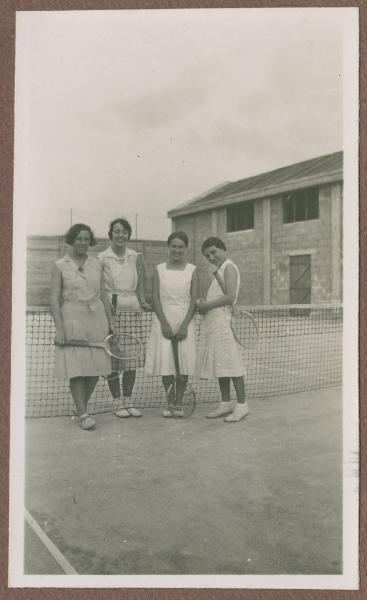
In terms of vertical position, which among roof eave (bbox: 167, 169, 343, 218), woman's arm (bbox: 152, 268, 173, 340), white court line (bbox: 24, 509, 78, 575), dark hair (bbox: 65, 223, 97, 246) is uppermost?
roof eave (bbox: 167, 169, 343, 218)

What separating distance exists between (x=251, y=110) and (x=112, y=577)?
242 centimetres

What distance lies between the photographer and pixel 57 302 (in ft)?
9.55

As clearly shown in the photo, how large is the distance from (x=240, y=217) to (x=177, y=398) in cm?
679

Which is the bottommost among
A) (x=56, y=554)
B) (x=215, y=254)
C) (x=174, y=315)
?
(x=56, y=554)

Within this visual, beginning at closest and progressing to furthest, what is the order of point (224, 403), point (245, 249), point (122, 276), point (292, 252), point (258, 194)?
point (122, 276) → point (224, 403) → point (258, 194) → point (292, 252) → point (245, 249)

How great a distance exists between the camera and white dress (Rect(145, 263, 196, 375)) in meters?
3.23

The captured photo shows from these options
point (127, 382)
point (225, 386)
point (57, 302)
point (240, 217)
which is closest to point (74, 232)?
point (57, 302)

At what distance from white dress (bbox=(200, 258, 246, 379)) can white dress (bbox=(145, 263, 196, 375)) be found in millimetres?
129

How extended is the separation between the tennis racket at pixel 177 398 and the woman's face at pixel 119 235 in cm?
73

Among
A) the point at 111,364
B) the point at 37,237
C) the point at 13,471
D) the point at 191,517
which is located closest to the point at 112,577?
the point at 191,517

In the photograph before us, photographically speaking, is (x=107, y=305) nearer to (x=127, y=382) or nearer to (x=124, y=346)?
(x=124, y=346)

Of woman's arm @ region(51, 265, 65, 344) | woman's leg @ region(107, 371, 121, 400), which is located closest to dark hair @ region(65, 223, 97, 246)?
woman's arm @ region(51, 265, 65, 344)

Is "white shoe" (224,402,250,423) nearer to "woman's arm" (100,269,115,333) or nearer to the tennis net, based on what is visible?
the tennis net

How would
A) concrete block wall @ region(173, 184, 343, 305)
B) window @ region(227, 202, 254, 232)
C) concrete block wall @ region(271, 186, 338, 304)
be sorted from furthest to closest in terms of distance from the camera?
window @ region(227, 202, 254, 232), concrete block wall @ region(173, 184, 343, 305), concrete block wall @ region(271, 186, 338, 304)
